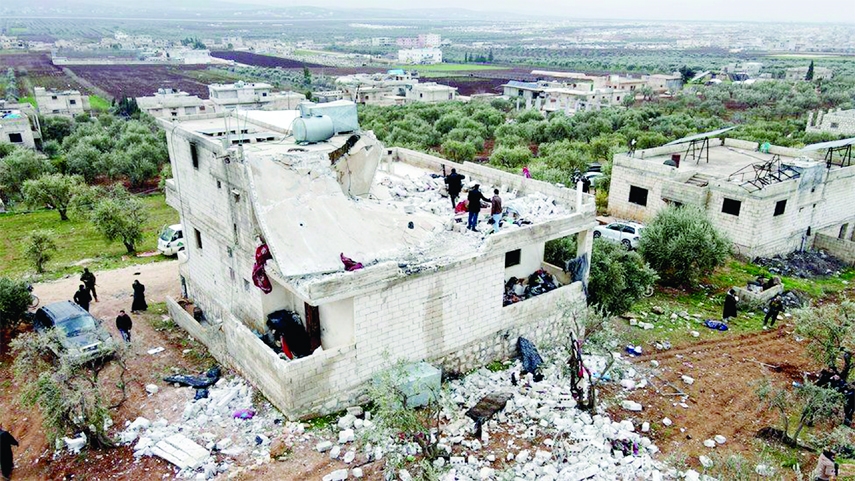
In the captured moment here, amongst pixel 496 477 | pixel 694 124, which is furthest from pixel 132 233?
pixel 694 124

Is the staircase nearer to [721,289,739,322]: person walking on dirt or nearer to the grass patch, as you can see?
[721,289,739,322]: person walking on dirt

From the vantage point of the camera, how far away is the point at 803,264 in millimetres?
26922

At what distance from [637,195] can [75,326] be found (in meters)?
25.0

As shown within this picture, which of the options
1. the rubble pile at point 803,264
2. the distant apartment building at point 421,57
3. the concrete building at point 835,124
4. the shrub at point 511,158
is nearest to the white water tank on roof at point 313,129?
the rubble pile at point 803,264

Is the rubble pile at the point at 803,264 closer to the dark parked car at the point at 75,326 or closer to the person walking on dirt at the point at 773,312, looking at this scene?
the person walking on dirt at the point at 773,312

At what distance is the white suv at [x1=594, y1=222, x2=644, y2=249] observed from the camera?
2597cm

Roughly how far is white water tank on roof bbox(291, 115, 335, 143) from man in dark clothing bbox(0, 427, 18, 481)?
9.88 metres

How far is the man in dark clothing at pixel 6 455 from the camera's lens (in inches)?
486

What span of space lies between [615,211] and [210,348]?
22191mm

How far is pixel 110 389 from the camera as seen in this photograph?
15391 millimetres

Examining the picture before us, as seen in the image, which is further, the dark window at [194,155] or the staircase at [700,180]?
the staircase at [700,180]

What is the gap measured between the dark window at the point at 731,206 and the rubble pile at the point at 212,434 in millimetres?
22104

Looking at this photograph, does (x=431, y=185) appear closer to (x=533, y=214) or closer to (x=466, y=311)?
(x=533, y=214)

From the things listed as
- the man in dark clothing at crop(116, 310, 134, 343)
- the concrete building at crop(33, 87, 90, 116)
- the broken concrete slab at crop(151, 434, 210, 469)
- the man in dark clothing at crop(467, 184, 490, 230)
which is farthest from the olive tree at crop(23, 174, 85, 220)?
the concrete building at crop(33, 87, 90, 116)
